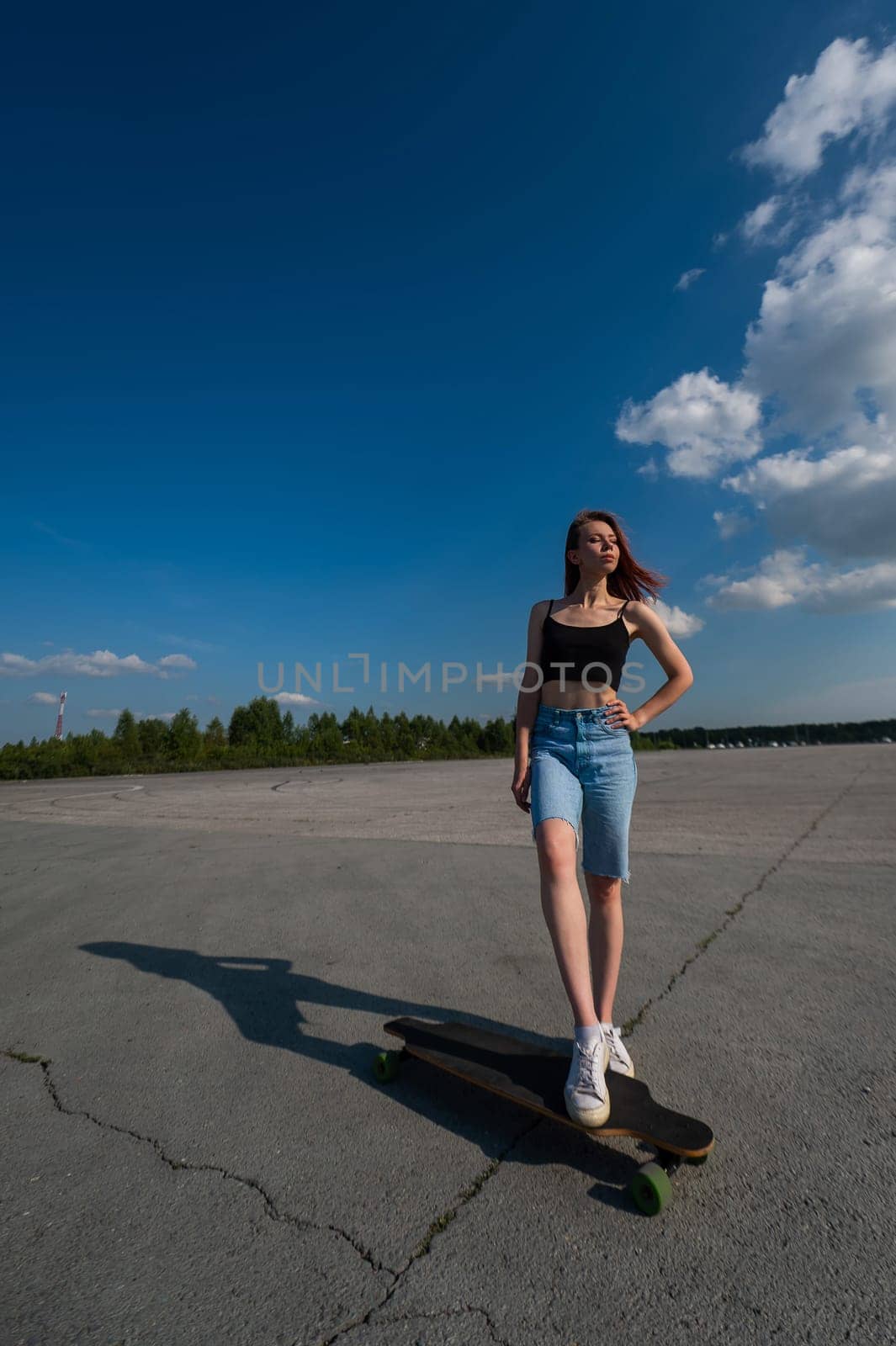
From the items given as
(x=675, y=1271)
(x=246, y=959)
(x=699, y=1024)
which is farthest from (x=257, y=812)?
(x=675, y=1271)

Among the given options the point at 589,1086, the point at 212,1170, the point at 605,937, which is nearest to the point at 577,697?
the point at 605,937

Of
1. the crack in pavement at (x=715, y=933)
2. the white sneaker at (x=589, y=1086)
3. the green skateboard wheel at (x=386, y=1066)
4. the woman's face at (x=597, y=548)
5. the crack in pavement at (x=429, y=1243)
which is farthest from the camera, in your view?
the crack in pavement at (x=715, y=933)

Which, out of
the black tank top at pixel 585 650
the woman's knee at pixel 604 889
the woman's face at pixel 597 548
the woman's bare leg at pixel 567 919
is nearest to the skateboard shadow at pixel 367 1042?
the woman's bare leg at pixel 567 919

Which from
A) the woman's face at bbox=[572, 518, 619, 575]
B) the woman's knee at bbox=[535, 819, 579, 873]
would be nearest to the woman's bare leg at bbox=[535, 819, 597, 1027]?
the woman's knee at bbox=[535, 819, 579, 873]

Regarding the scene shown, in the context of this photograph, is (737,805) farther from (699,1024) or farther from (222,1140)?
(222,1140)

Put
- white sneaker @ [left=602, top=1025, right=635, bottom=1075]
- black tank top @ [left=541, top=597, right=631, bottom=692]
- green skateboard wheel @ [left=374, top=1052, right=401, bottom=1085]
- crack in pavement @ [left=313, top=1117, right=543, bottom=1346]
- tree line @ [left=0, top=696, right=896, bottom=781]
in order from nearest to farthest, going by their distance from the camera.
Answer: crack in pavement @ [left=313, top=1117, right=543, bottom=1346] → white sneaker @ [left=602, top=1025, right=635, bottom=1075] → green skateboard wheel @ [left=374, top=1052, right=401, bottom=1085] → black tank top @ [left=541, top=597, right=631, bottom=692] → tree line @ [left=0, top=696, right=896, bottom=781]

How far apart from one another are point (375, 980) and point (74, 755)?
3147cm

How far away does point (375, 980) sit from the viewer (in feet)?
10.9

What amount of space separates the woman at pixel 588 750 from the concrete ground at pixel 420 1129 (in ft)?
1.49

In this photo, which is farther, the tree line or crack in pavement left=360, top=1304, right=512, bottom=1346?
the tree line

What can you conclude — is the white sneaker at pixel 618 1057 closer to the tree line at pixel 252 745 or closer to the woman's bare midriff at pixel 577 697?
the woman's bare midriff at pixel 577 697

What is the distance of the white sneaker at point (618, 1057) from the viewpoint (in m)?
2.20

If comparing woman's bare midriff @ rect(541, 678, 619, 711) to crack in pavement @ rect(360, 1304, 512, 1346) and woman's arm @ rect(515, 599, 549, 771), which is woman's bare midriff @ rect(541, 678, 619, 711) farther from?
crack in pavement @ rect(360, 1304, 512, 1346)

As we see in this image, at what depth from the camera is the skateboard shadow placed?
1916 millimetres
